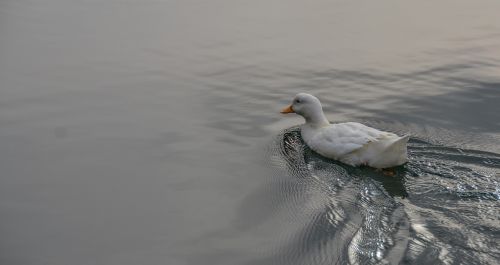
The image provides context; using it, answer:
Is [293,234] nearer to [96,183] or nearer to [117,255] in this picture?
[117,255]

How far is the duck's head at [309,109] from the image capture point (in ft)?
25.9

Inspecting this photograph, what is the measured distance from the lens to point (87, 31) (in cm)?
1215

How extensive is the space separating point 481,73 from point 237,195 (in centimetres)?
558

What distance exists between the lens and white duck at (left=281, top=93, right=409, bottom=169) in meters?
6.73

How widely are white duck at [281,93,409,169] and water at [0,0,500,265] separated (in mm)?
161

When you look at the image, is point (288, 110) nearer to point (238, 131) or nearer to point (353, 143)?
point (238, 131)

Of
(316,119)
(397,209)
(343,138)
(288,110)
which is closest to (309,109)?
(316,119)

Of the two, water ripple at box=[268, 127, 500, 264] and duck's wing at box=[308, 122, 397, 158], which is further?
duck's wing at box=[308, 122, 397, 158]

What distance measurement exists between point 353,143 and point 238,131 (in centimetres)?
167

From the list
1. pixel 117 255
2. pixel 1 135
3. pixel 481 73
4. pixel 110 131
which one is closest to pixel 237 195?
pixel 117 255

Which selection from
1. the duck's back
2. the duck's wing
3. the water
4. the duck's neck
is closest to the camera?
the water

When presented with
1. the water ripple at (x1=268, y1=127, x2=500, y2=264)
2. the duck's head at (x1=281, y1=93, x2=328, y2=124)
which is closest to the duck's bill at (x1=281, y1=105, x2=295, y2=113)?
the duck's head at (x1=281, y1=93, x2=328, y2=124)

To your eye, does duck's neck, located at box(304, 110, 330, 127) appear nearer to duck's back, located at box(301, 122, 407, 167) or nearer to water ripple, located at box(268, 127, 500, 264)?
duck's back, located at box(301, 122, 407, 167)

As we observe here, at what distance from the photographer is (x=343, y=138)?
715 centimetres
